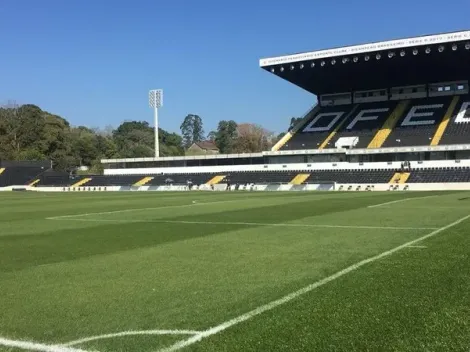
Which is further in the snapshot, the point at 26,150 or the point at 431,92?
the point at 26,150

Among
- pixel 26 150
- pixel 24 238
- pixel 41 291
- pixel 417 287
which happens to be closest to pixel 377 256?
pixel 417 287

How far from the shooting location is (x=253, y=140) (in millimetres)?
141250

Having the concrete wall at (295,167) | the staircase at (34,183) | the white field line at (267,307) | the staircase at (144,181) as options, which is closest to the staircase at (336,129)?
the concrete wall at (295,167)

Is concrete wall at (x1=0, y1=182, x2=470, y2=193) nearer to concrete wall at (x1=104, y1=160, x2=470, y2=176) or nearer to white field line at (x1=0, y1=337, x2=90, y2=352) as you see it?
concrete wall at (x1=104, y1=160, x2=470, y2=176)

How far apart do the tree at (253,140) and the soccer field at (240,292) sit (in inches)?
4879

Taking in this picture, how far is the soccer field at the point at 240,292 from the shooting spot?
544 centimetres

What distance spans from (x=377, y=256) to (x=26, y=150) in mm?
112192

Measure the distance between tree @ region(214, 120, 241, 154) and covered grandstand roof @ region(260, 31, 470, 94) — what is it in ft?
269

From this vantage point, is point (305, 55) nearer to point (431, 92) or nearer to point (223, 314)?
point (431, 92)

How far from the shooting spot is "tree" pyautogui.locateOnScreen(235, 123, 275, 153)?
458 feet

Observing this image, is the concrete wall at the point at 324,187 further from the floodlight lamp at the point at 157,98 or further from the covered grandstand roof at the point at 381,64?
the floodlight lamp at the point at 157,98

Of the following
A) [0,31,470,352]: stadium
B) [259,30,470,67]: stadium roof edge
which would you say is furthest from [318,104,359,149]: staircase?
[0,31,470,352]: stadium

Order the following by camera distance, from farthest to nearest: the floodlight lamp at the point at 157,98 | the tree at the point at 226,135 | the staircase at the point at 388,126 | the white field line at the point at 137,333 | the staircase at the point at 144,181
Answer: the tree at the point at 226,135, the floodlight lamp at the point at 157,98, the staircase at the point at 144,181, the staircase at the point at 388,126, the white field line at the point at 137,333

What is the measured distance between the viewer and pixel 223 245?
517 inches
